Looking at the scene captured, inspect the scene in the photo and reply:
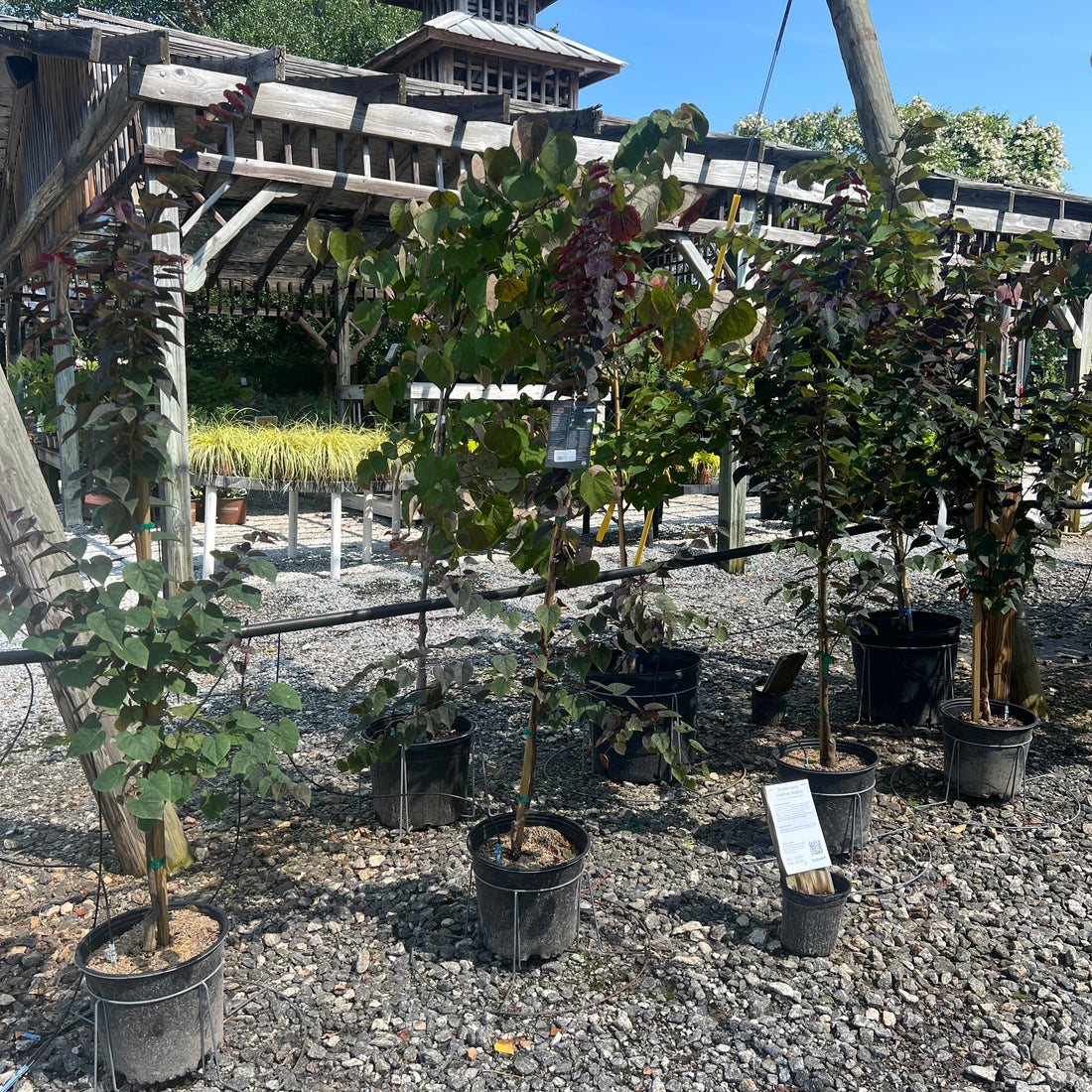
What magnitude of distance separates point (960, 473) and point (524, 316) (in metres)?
1.75

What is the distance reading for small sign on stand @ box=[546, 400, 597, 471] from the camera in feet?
6.62

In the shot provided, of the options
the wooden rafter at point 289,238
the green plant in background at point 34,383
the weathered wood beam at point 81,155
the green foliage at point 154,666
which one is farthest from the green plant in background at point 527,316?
the green plant in background at point 34,383

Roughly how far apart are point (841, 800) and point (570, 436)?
1.51m

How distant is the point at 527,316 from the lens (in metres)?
2.24

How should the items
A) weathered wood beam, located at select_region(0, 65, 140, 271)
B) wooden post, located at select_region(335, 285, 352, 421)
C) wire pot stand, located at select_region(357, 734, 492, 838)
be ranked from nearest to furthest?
wire pot stand, located at select_region(357, 734, 492, 838) → weathered wood beam, located at select_region(0, 65, 140, 271) → wooden post, located at select_region(335, 285, 352, 421)

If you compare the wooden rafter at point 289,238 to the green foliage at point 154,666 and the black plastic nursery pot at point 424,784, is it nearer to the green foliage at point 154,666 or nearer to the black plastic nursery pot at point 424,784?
the black plastic nursery pot at point 424,784

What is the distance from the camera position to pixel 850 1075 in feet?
6.23

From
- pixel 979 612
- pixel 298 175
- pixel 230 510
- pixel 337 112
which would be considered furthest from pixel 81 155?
pixel 979 612

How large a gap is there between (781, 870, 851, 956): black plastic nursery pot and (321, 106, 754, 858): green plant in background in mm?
720

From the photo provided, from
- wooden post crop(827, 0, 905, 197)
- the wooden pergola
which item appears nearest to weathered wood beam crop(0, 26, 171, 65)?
the wooden pergola

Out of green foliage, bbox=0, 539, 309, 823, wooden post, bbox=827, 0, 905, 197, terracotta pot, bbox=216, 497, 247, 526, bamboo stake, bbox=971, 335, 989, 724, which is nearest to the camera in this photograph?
green foliage, bbox=0, 539, 309, 823

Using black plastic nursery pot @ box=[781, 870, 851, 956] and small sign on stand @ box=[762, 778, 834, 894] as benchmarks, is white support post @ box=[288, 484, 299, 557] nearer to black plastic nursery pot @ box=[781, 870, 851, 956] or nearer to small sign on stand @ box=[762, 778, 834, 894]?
small sign on stand @ box=[762, 778, 834, 894]

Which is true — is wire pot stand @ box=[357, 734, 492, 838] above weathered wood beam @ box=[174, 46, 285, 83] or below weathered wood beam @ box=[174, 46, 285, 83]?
below

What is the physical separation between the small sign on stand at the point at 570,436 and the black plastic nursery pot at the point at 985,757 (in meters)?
1.92
